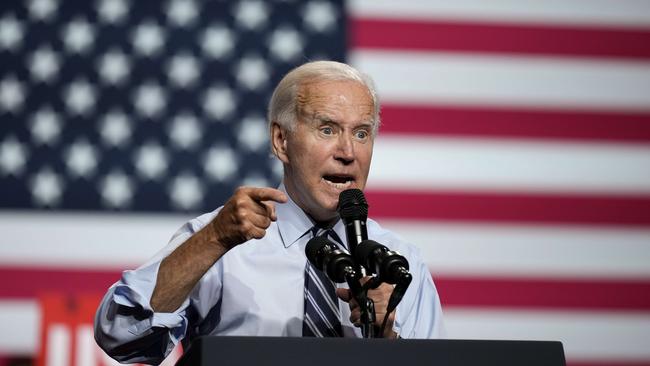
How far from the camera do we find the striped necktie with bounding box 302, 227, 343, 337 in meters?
1.70

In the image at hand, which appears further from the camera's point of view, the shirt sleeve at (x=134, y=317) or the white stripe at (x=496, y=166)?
the white stripe at (x=496, y=166)

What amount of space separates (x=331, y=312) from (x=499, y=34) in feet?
7.33

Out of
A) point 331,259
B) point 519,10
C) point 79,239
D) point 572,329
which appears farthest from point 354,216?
point 519,10

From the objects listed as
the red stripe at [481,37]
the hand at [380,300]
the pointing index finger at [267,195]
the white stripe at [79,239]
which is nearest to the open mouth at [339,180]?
the hand at [380,300]

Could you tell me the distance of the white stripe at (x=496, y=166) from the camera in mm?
3502

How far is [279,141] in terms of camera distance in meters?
1.89

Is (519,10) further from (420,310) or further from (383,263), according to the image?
(383,263)

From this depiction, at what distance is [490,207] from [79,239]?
60.4 inches

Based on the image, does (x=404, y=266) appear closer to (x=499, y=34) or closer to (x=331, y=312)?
(x=331, y=312)

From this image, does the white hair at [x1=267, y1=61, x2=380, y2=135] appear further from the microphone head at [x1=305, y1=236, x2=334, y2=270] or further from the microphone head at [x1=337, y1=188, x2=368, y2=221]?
the microphone head at [x1=305, y1=236, x2=334, y2=270]

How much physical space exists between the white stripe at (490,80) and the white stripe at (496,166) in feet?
0.57

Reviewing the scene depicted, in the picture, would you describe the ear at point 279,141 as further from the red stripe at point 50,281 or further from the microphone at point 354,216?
the red stripe at point 50,281

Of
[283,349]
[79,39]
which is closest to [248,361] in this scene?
[283,349]

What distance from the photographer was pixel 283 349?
1162 mm
